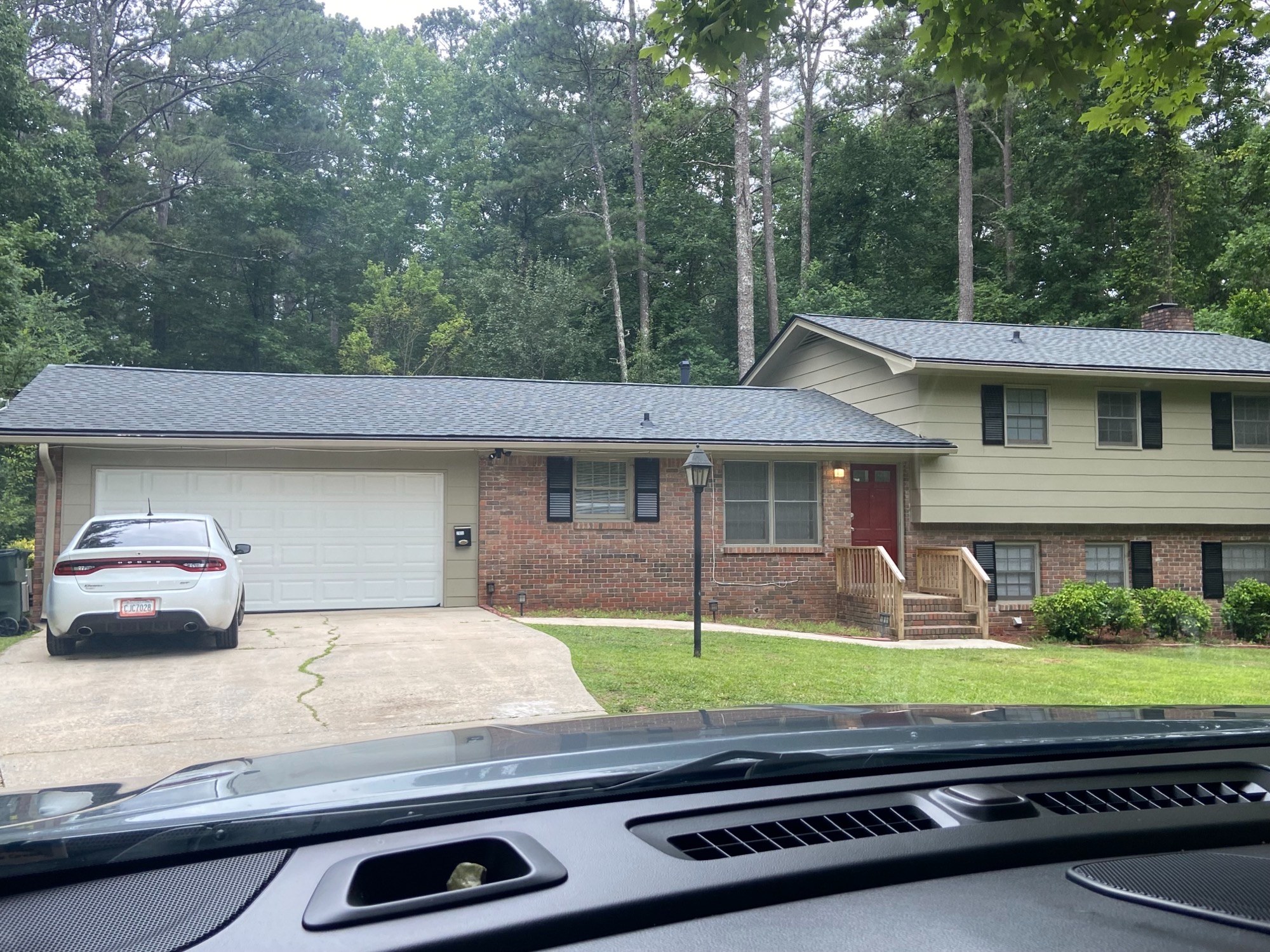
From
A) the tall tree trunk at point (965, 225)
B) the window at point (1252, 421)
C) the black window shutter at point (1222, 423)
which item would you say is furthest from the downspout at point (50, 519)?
the tall tree trunk at point (965, 225)

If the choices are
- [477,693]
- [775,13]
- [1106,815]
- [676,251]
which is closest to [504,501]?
[477,693]

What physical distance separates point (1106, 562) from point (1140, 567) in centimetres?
58

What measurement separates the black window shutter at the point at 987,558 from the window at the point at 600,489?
5.76m

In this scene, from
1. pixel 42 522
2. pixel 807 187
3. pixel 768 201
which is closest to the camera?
pixel 42 522

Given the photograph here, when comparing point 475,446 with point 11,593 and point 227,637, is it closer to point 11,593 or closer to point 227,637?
point 227,637

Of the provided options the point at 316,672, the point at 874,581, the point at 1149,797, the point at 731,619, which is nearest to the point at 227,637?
the point at 316,672

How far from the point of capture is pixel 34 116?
84.4ft

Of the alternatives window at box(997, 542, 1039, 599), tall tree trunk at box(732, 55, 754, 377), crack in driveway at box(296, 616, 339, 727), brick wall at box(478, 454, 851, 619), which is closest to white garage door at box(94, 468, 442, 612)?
brick wall at box(478, 454, 851, 619)

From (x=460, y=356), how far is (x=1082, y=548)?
20.1m

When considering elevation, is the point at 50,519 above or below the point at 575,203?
below

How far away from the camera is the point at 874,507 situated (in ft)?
53.5

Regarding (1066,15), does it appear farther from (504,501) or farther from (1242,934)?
(504,501)

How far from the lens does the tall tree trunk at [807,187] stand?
3116 centimetres

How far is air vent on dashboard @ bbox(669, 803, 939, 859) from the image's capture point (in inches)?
→ 67.2
